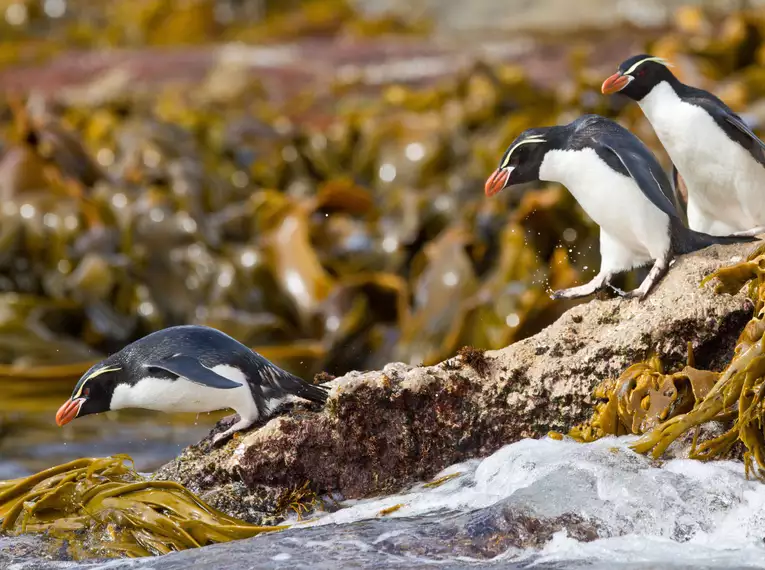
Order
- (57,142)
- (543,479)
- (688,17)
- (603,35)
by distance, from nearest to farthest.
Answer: (543,479)
(57,142)
(688,17)
(603,35)

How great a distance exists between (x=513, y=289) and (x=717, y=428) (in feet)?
11.7

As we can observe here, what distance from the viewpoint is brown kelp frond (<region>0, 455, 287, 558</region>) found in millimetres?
3293

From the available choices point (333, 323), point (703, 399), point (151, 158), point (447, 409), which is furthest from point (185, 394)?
point (151, 158)

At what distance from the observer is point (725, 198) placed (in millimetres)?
3803

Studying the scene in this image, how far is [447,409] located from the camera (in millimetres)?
3533

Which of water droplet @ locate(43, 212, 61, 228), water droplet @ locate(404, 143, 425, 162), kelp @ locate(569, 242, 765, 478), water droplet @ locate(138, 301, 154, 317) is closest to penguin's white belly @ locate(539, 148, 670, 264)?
kelp @ locate(569, 242, 765, 478)

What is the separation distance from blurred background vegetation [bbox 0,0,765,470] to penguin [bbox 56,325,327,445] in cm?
220

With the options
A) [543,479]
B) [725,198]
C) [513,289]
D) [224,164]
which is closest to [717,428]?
[543,479]

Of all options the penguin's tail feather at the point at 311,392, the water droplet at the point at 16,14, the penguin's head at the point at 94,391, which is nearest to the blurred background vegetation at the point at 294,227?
the penguin's head at the point at 94,391

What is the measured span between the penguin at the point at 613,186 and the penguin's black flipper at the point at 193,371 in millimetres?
1038

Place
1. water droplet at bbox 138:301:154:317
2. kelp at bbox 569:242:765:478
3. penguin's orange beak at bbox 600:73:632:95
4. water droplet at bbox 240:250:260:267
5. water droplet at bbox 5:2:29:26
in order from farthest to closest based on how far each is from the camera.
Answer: water droplet at bbox 5:2:29:26 → water droplet at bbox 240:250:260:267 → water droplet at bbox 138:301:154:317 → penguin's orange beak at bbox 600:73:632:95 → kelp at bbox 569:242:765:478

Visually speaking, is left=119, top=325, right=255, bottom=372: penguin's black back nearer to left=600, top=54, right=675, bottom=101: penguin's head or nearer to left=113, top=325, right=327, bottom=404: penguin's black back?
left=113, top=325, right=327, bottom=404: penguin's black back

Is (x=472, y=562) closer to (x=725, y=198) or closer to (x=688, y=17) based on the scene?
(x=725, y=198)

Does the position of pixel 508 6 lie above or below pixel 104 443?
above
